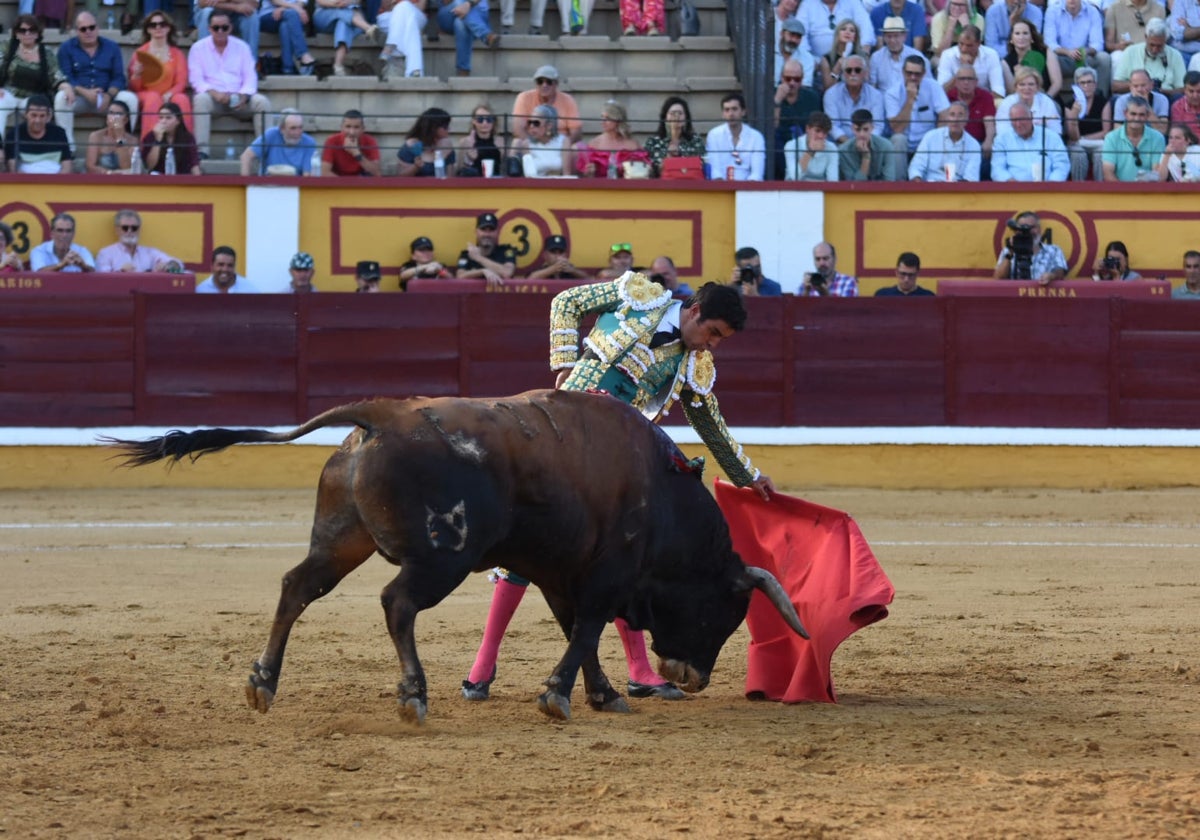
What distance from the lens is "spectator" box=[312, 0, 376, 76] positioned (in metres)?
12.1

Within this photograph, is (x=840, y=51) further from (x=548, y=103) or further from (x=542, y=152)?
(x=542, y=152)

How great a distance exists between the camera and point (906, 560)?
761cm

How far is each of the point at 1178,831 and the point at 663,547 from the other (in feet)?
5.35

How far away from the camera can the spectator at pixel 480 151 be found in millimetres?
11148

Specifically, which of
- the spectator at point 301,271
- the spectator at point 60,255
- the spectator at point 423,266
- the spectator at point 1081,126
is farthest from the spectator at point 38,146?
the spectator at point 1081,126

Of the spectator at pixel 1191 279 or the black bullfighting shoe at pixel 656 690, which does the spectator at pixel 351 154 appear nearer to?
the spectator at pixel 1191 279

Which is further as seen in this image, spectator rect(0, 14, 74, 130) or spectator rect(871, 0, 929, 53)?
spectator rect(871, 0, 929, 53)

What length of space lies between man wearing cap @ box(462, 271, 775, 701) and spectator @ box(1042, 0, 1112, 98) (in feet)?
26.8

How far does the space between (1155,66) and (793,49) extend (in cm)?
241

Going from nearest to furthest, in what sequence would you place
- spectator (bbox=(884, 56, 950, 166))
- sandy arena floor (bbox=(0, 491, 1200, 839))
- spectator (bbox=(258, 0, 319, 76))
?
1. sandy arena floor (bbox=(0, 491, 1200, 839))
2. spectator (bbox=(884, 56, 950, 166))
3. spectator (bbox=(258, 0, 319, 76))

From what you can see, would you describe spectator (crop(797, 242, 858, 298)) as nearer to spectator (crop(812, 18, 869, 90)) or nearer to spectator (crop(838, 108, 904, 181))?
spectator (crop(838, 108, 904, 181))

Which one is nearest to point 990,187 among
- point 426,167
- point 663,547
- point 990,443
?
point 990,443

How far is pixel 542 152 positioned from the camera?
37.1 feet

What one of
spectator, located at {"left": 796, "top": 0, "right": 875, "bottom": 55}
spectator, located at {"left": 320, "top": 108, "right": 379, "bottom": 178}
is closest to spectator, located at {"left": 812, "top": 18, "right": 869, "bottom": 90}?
spectator, located at {"left": 796, "top": 0, "right": 875, "bottom": 55}
